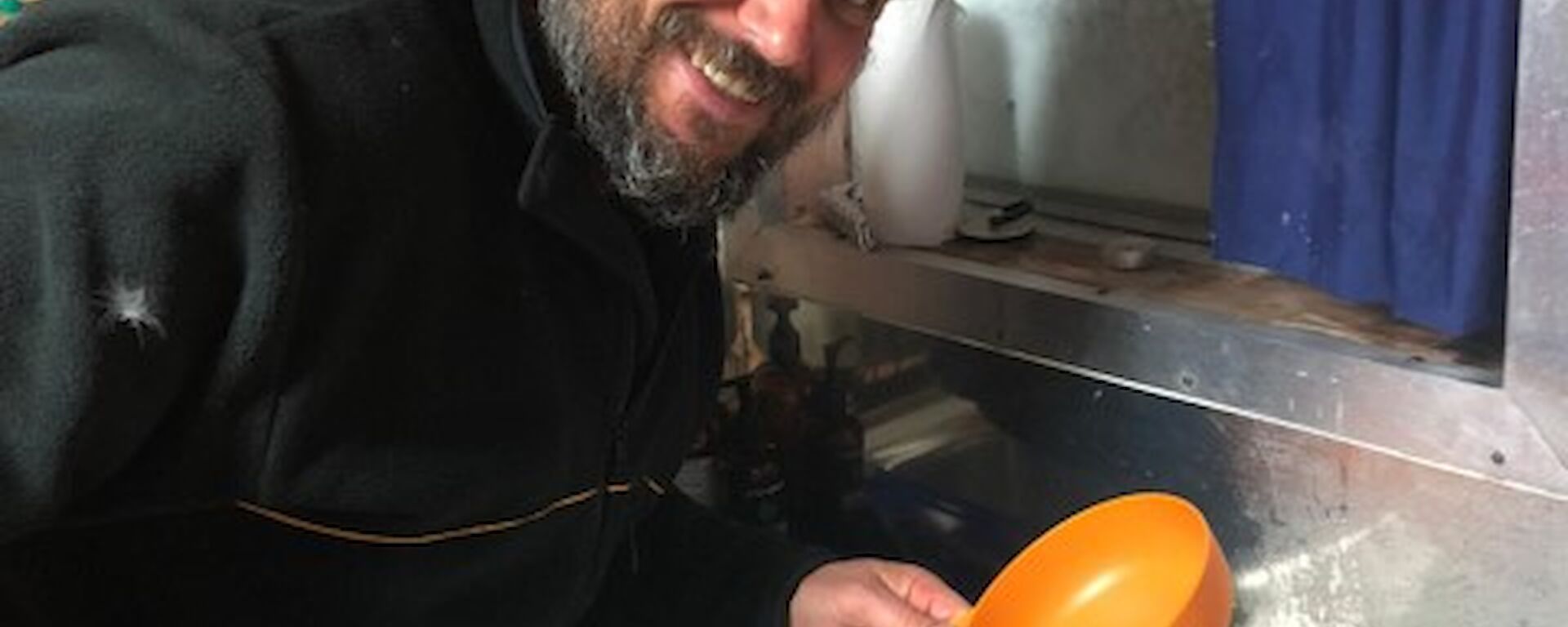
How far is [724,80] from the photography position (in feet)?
2.66

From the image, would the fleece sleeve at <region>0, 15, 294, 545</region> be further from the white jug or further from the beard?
the white jug

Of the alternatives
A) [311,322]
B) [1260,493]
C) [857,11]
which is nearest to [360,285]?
[311,322]

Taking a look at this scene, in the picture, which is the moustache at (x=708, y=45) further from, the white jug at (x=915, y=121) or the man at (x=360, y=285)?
the white jug at (x=915, y=121)

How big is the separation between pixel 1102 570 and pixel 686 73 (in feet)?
1.16

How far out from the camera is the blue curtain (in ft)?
2.69

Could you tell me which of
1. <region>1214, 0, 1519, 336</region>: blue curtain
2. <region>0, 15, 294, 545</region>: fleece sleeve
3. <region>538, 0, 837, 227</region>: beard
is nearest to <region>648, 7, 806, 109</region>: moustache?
<region>538, 0, 837, 227</region>: beard

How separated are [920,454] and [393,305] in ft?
1.67

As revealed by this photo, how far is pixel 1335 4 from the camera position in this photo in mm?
893

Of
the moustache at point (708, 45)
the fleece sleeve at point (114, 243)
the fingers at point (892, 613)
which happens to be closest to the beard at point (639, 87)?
the moustache at point (708, 45)

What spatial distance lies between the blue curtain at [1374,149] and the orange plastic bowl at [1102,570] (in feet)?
0.56

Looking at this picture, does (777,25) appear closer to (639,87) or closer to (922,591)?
(639,87)

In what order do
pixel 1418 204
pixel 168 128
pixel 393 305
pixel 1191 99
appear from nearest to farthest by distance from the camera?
pixel 168 128, pixel 393 305, pixel 1418 204, pixel 1191 99

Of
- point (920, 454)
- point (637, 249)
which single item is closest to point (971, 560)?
point (920, 454)

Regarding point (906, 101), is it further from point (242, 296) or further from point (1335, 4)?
point (242, 296)
